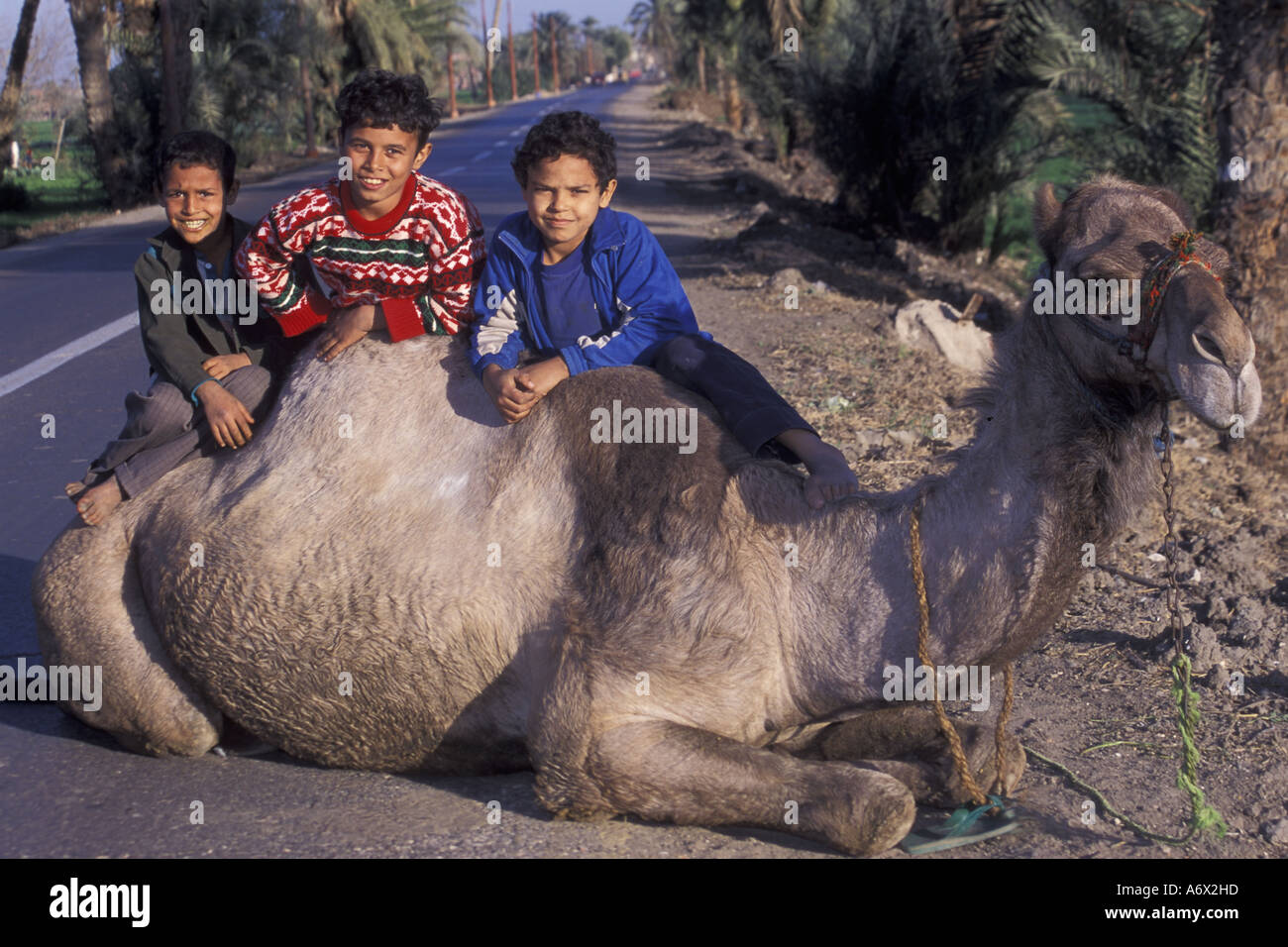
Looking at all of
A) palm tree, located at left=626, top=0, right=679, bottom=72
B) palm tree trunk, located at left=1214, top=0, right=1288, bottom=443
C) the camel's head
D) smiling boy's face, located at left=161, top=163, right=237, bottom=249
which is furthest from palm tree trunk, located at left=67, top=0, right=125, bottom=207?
palm tree, located at left=626, top=0, right=679, bottom=72

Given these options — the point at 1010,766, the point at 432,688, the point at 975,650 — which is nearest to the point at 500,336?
the point at 432,688

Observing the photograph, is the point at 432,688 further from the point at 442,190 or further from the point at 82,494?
the point at 442,190

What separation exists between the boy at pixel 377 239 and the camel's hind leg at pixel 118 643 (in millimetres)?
980

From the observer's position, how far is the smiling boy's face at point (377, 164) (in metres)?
4.43

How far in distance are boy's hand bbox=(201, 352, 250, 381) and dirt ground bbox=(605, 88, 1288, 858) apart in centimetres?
238

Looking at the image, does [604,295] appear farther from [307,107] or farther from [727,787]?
[307,107]

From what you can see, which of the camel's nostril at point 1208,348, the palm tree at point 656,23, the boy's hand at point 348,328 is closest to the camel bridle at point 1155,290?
the camel's nostril at point 1208,348

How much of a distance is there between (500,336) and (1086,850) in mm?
2322

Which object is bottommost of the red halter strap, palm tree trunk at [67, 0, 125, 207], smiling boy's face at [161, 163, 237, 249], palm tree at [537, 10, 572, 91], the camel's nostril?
the camel's nostril

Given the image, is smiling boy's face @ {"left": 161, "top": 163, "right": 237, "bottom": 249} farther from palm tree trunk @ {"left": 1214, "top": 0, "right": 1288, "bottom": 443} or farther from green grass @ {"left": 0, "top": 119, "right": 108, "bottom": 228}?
green grass @ {"left": 0, "top": 119, "right": 108, "bottom": 228}

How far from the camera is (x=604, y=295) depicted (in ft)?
14.3

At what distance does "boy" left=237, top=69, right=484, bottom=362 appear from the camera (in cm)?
445

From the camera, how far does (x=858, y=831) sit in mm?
3465

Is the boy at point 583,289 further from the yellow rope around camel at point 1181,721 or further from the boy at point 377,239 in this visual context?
the yellow rope around camel at point 1181,721
